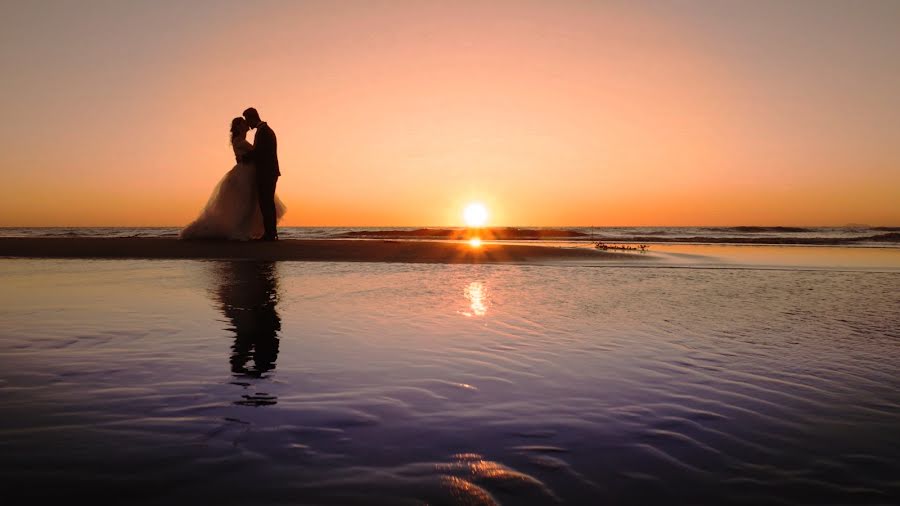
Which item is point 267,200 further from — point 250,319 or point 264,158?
point 250,319

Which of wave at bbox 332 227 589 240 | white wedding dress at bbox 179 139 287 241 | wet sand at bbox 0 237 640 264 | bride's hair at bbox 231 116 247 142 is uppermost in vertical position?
bride's hair at bbox 231 116 247 142

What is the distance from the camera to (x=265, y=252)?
15.0 m

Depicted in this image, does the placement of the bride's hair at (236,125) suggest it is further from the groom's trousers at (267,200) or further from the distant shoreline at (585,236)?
the distant shoreline at (585,236)

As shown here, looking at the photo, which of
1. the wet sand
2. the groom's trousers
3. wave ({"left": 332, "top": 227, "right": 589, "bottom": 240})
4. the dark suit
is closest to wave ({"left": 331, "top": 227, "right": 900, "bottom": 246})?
wave ({"left": 332, "top": 227, "right": 589, "bottom": 240})

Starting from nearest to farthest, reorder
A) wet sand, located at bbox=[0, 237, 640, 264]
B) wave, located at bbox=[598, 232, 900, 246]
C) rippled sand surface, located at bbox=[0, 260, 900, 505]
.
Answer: rippled sand surface, located at bbox=[0, 260, 900, 505]
wet sand, located at bbox=[0, 237, 640, 264]
wave, located at bbox=[598, 232, 900, 246]

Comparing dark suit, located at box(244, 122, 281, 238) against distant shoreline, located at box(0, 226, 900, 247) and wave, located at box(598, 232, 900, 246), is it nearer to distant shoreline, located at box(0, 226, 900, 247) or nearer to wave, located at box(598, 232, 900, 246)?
distant shoreline, located at box(0, 226, 900, 247)

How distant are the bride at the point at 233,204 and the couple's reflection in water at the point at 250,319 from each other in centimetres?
588

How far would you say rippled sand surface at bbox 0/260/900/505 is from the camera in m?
2.07

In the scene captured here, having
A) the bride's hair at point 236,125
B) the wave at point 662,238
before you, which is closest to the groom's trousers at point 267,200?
the bride's hair at point 236,125

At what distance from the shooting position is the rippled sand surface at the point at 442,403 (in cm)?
207

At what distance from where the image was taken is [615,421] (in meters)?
2.82

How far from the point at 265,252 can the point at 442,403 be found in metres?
12.9

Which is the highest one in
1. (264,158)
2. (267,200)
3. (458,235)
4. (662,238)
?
(264,158)

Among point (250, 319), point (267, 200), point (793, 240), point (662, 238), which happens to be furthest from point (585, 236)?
point (250, 319)
